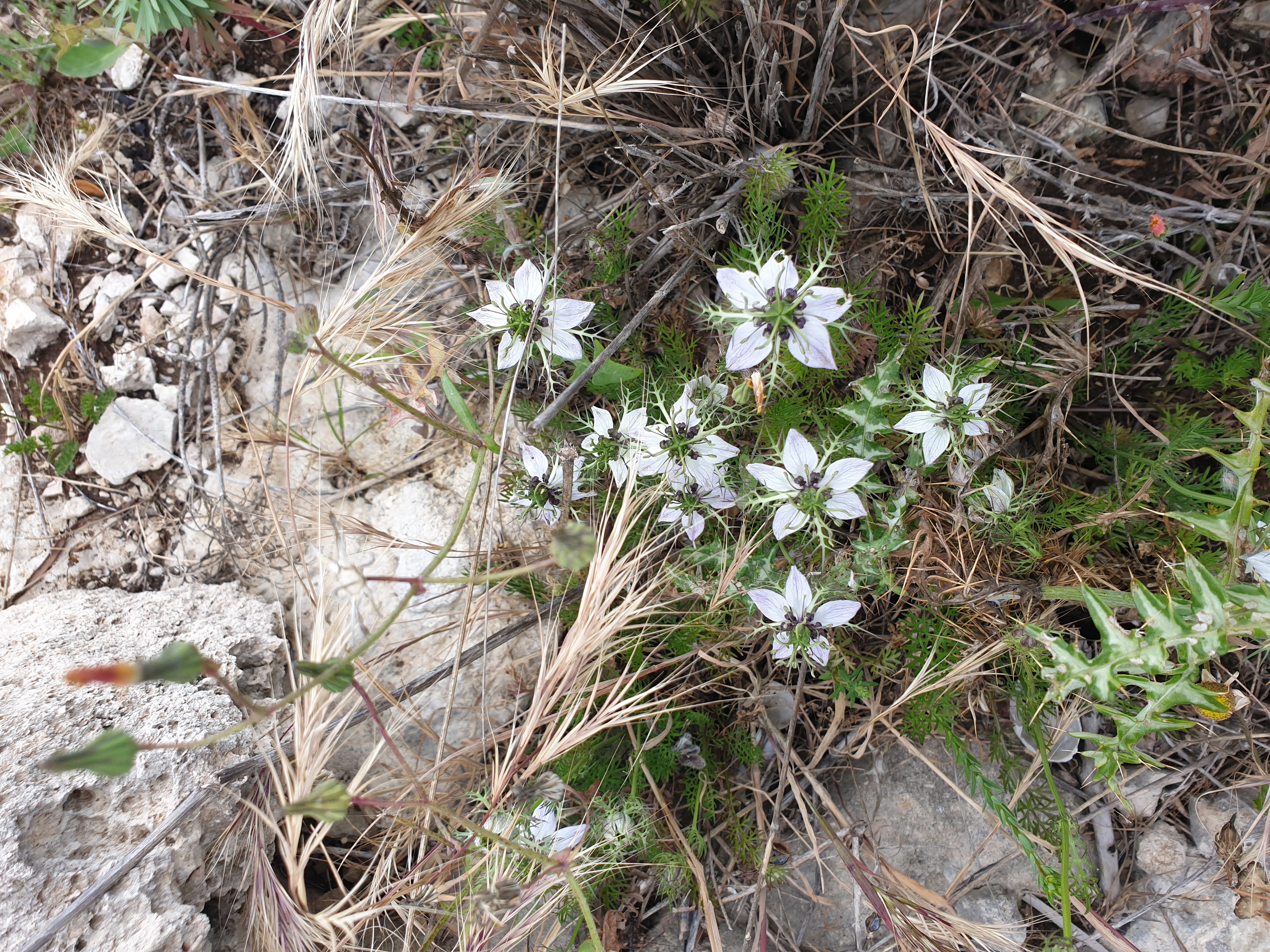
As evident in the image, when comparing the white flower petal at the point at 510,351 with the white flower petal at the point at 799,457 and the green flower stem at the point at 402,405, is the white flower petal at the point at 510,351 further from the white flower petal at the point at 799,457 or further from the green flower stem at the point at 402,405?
the white flower petal at the point at 799,457

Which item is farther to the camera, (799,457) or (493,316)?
(493,316)

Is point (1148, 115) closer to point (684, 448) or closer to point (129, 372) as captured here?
point (684, 448)

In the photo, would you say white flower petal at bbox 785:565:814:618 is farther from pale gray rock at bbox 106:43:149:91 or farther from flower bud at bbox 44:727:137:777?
pale gray rock at bbox 106:43:149:91

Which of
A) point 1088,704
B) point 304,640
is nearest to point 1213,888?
point 1088,704

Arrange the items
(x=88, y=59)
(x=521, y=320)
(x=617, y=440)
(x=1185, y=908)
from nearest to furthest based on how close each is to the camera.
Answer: (x=521, y=320)
(x=617, y=440)
(x=1185, y=908)
(x=88, y=59)

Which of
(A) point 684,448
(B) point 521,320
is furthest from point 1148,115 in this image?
(B) point 521,320

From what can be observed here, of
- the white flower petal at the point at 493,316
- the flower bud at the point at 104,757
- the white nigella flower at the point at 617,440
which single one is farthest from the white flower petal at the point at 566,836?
the white flower petal at the point at 493,316

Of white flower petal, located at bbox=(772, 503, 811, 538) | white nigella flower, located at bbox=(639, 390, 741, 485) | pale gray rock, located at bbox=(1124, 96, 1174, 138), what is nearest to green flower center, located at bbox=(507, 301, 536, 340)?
white nigella flower, located at bbox=(639, 390, 741, 485)

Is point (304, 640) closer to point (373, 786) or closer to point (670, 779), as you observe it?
point (373, 786)
